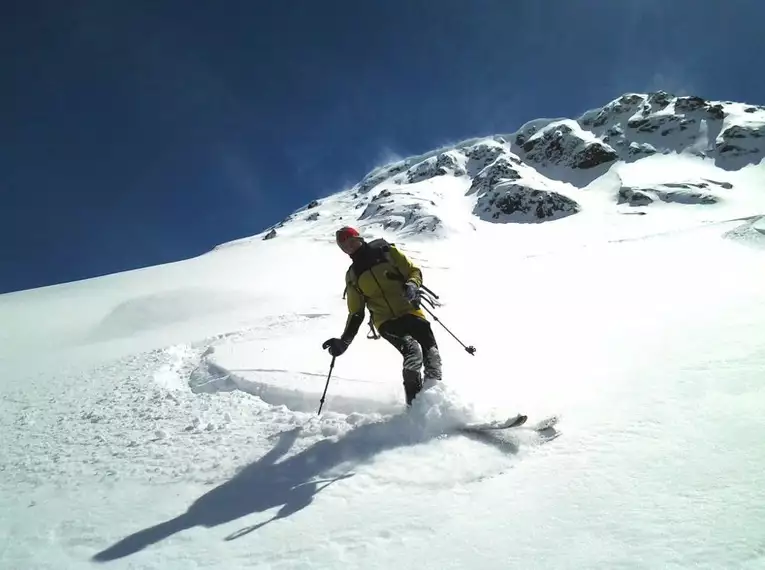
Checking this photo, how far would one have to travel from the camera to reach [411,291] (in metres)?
5.78

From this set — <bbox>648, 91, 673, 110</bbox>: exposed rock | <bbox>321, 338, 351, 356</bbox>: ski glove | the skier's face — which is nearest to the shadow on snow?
<bbox>321, 338, 351, 356</bbox>: ski glove

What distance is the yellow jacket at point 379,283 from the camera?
610 centimetres

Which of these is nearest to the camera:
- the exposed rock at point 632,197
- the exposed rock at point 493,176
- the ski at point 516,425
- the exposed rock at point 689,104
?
the ski at point 516,425

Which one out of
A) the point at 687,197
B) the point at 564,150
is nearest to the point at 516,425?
the point at 687,197

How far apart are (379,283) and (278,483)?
108 inches

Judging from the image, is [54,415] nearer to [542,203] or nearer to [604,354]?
[604,354]

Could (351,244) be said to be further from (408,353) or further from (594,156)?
(594,156)

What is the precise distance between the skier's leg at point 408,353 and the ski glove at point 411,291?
41cm

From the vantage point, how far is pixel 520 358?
761 centimetres

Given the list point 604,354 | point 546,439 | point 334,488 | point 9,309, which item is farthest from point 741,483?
point 9,309

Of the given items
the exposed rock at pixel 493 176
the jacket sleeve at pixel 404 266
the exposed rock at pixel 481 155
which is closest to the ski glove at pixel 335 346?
the jacket sleeve at pixel 404 266

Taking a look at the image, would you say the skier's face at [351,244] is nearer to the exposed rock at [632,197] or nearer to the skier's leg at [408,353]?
the skier's leg at [408,353]

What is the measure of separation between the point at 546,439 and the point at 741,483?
143 centimetres

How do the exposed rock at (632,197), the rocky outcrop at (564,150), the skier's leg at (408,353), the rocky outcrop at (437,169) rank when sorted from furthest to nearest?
the rocky outcrop at (437,169) → the rocky outcrop at (564,150) → the exposed rock at (632,197) → the skier's leg at (408,353)
